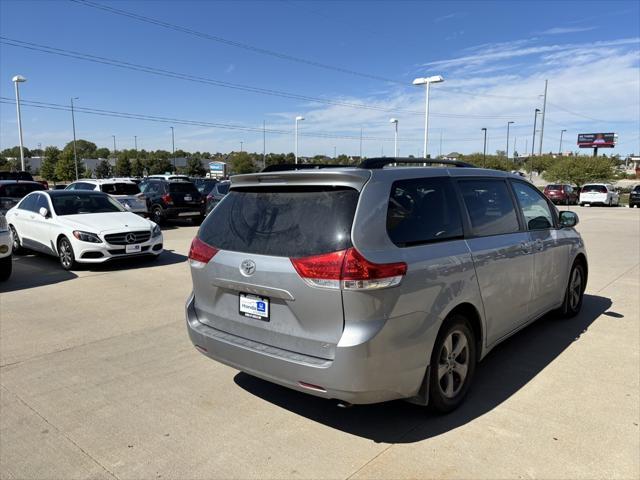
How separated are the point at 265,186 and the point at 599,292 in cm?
627

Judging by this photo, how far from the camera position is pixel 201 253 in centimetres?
369

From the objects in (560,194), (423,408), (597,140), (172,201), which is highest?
(597,140)

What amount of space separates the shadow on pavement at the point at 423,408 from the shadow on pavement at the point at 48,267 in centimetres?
555

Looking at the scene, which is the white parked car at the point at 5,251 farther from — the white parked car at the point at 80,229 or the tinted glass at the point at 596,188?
the tinted glass at the point at 596,188

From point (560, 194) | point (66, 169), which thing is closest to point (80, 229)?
point (560, 194)

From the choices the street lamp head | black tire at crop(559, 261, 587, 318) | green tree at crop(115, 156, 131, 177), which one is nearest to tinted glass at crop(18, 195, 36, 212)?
black tire at crop(559, 261, 587, 318)

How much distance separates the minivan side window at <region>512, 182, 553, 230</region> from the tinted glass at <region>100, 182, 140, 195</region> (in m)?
14.8

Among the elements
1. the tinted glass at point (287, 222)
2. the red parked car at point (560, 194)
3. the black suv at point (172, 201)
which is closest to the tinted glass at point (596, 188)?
the red parked car at point (560, 194)

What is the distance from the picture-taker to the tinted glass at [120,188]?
16.6 m

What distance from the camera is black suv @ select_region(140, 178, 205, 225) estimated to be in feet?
59.1

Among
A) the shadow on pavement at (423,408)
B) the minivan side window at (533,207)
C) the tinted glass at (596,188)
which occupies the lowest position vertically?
the shadow on pavement at (423,408)

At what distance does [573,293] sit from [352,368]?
4201 mm

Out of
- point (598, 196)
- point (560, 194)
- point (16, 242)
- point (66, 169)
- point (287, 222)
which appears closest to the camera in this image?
point (287, 222)

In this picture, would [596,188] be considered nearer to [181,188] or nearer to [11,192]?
[181,188]
